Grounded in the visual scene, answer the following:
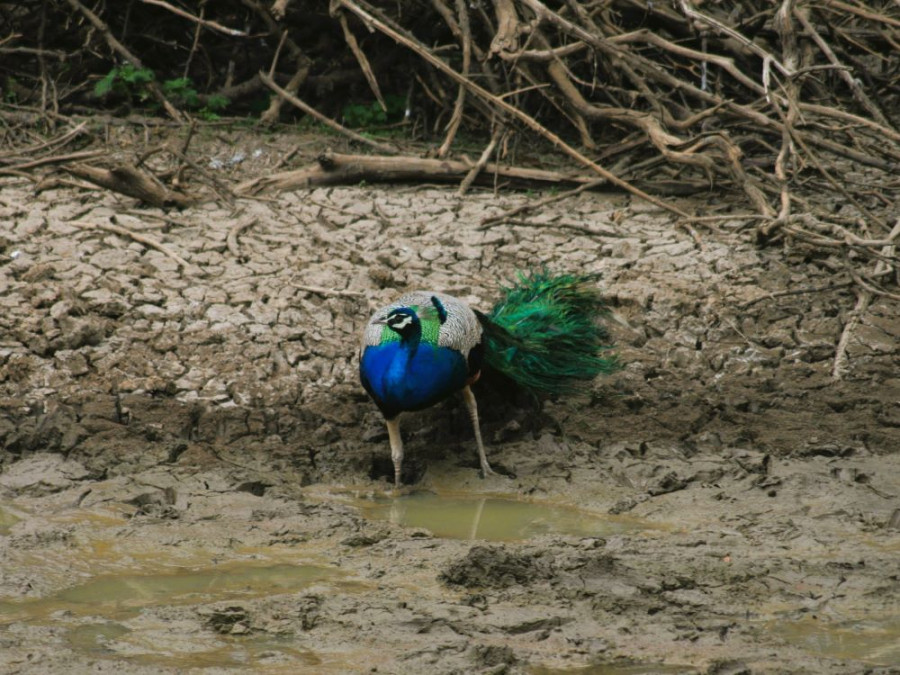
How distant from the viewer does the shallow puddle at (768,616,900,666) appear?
12.0ft

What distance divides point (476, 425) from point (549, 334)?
0.73 m

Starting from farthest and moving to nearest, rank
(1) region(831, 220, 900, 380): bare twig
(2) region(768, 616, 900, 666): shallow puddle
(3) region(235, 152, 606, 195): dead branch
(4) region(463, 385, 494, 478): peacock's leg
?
(3) region(235, 152, 606, 195): dead branch < (1) region(831, 220, 900, 380): bare twig < (4) region(463, 385, 494, 478): peacock's leg < (2) region(768, 616, 900, 666): shallow puddle

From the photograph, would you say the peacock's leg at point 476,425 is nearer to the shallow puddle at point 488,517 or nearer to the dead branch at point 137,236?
the shallow puddle at point 488,517

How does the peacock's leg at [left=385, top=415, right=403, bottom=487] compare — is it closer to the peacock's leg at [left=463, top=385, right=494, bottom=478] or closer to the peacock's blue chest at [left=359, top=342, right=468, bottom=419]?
the peacock's blue chest at [left=359, top=342, right=468, bottom=419]

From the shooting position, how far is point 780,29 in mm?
7887

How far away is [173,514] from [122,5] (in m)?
5.39

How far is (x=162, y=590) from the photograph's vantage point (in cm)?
423

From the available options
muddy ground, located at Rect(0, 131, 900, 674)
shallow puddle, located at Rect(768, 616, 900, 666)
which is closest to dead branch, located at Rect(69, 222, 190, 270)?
muddy ground, located at Rect(0, 131, 900, 674)

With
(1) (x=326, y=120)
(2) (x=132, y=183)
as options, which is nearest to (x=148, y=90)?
(1) (x=326, y=120)

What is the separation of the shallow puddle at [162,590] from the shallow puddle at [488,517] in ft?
2.56

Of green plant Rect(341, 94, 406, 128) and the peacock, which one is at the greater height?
green plant Rect(341, 94, 406, 128)

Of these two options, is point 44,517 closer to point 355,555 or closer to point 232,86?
point 355,555

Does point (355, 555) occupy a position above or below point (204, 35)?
below

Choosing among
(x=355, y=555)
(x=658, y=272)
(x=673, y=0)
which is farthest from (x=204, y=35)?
(x=355, y=555)
